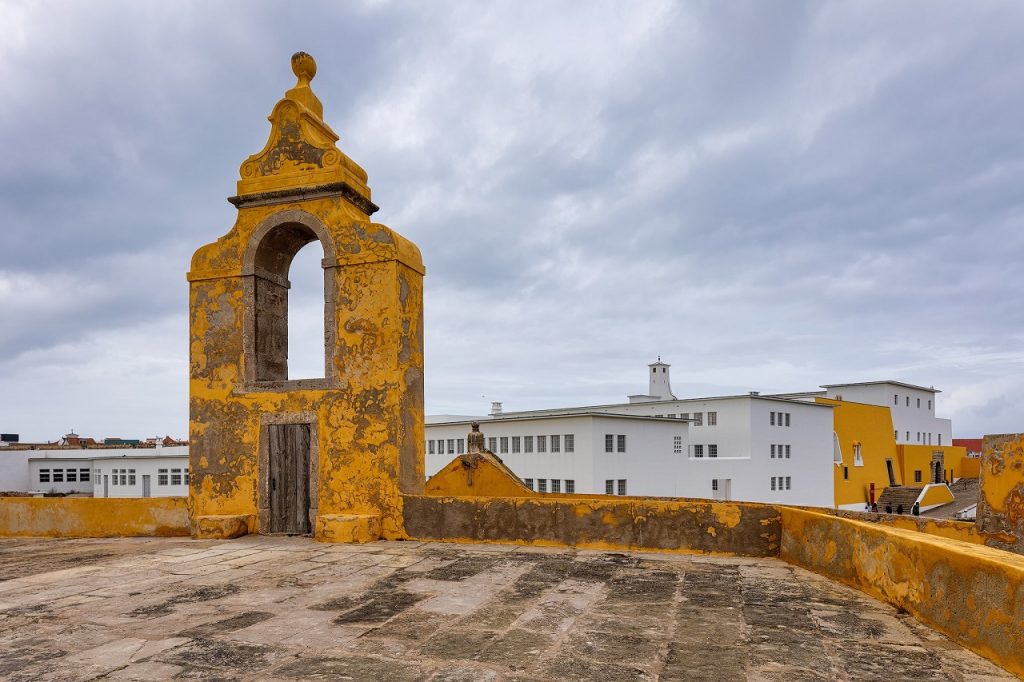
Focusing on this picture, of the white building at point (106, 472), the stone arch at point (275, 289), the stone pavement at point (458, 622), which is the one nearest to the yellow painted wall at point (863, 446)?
the stone arch at point (275, 289)

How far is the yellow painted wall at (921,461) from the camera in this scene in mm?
52844

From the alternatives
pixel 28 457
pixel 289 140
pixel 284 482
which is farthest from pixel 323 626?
pixel 28 457

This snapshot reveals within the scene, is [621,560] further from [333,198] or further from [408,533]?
A: [333,198]

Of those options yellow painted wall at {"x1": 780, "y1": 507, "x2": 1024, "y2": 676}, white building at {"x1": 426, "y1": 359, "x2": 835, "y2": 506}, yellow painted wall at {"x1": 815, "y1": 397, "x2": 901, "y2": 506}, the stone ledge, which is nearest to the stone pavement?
yellow painted wall at {"x1": 780, "y1": 507, "x2": 1024, "y2": 676}

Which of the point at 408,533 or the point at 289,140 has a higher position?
the point at 289,140

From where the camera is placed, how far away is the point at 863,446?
1934 inches

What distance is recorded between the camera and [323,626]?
4523 mm

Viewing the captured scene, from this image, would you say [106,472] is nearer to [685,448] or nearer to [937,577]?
[685,448]

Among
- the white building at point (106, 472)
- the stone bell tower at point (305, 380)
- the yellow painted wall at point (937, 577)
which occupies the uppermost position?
the stone bell tower at point (305, 380)

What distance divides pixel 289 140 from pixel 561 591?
7.24 m

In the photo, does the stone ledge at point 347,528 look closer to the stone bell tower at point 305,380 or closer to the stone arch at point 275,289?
the stone bell tower at point 305,380

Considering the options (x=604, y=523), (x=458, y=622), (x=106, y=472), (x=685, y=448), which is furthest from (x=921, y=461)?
(x=106, y=472)

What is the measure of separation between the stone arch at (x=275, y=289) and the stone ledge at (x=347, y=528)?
1.86 metres

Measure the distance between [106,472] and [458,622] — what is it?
176 ft
